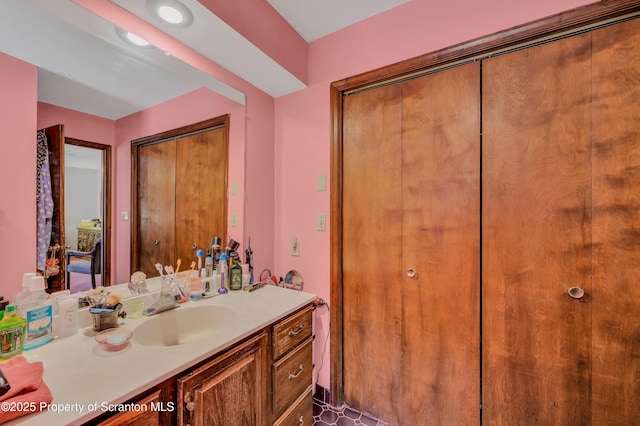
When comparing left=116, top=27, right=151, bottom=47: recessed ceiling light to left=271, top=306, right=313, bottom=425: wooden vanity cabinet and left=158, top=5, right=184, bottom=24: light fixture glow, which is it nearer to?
left=158, top=5, right=184, bottom=24: light fixture glow

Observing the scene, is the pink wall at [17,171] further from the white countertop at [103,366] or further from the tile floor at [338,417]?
the tile floor at [338,417]

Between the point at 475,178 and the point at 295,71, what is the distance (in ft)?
4.18

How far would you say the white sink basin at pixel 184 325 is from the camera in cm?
108

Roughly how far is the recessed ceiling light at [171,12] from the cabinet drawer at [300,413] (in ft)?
6.19

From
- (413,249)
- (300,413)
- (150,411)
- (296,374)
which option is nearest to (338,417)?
(300,413)

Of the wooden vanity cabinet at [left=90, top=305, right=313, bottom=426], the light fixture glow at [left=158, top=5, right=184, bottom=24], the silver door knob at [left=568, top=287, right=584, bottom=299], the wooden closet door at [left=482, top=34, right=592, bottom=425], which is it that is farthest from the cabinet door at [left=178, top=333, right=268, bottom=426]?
the light fixture glow at [left=158, top=5, right=184, bottom=24]

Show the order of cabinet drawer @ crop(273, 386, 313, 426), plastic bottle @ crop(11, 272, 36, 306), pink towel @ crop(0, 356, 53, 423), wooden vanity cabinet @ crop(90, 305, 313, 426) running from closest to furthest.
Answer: pink towel @ crop(0, 356, 53, 423)
wooden vanity cabinet @ crop(90, 305, 313, 426)
plastic bottle @ crop(11, 272, 36, 306)
cabinet drawer @ crop(273, 386, 313, 426)

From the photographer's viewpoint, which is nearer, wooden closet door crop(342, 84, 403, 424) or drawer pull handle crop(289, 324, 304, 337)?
drawer pull handle crop(289, 324, 304, 337)

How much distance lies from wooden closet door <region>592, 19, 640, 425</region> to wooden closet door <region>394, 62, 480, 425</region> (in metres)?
0.43

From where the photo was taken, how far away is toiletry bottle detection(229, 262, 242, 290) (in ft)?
4.91

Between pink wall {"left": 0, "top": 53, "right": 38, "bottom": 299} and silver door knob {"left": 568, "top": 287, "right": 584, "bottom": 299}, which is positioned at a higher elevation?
pink wall {"left": 0, "top": 53, "right": 38, "bottom": 299}

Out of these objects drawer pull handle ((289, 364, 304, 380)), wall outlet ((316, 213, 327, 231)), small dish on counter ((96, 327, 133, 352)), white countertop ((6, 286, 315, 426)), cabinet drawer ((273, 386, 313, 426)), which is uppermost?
wall outlet ((316, 213, 327, 231))

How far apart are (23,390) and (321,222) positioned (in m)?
1.39

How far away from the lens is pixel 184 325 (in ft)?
3.95
